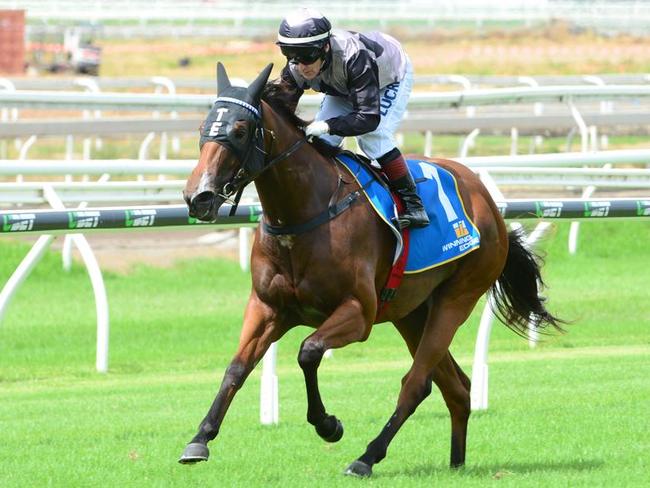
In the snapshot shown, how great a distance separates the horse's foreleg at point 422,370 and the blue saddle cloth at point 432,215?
27 cm

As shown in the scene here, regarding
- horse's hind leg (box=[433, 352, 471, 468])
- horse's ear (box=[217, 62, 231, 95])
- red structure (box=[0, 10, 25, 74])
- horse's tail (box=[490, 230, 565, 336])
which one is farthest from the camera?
red structure (box=[0, 10, 25, 74])

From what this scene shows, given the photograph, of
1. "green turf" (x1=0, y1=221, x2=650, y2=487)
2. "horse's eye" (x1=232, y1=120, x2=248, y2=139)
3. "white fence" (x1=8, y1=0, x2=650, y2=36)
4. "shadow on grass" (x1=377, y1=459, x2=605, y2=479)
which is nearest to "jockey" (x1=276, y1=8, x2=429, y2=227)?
"horse's eye" (x1=232, y1=120, x2=248, y2=139)

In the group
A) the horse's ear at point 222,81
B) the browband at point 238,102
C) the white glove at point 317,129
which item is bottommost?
the white glove at point 317,129

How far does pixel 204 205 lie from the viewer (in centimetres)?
527

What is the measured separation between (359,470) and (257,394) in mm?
2603

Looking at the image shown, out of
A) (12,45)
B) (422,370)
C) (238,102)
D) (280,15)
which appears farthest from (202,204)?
(280,15)

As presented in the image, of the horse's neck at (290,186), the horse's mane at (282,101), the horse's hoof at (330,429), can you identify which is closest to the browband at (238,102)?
the horse's neck at (290,186)

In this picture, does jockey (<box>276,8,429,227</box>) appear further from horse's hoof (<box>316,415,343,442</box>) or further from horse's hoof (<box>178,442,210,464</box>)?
horse's hoof (<box>178,442,210,464</box>)

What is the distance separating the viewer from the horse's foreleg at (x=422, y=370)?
19.1 ft

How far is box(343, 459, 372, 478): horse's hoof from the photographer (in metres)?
5.75

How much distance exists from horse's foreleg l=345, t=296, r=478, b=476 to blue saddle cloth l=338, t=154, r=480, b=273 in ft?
0.89

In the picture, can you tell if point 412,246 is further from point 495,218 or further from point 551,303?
point 551,303

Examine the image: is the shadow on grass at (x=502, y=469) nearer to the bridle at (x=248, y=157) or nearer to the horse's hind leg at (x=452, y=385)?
the horse's hind leg at (x=452, y=385)

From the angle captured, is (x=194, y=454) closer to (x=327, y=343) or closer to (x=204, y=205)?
(x=327, y=343)
